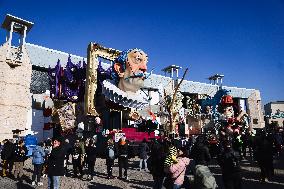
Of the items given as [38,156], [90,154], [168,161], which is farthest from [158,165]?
[38,156]

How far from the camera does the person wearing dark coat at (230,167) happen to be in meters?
8.09

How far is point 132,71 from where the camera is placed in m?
26.0

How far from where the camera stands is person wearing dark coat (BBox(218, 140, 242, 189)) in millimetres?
8087

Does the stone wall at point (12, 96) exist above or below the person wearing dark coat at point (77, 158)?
above

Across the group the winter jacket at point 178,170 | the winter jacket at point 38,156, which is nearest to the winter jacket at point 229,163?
the winter jacket at point 178,170

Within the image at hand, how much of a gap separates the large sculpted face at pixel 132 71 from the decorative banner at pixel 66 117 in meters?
5.57

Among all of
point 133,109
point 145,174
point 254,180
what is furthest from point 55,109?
point 254,180

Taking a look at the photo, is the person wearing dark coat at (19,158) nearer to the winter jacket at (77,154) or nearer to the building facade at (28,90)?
the winter jacket at (77,154)

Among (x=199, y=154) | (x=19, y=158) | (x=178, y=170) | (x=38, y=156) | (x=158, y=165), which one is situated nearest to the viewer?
(x=178, y=170)

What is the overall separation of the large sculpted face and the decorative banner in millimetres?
5572

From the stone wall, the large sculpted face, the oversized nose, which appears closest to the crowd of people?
the large sculpted face

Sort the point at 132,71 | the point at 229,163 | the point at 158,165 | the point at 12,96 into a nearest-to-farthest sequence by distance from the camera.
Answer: the point at 229,163
the point at 158,165
the point at 132,71
the point at 12,96

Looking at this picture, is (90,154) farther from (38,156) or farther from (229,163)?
(229,163)

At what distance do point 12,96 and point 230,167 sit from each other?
24.4 m
